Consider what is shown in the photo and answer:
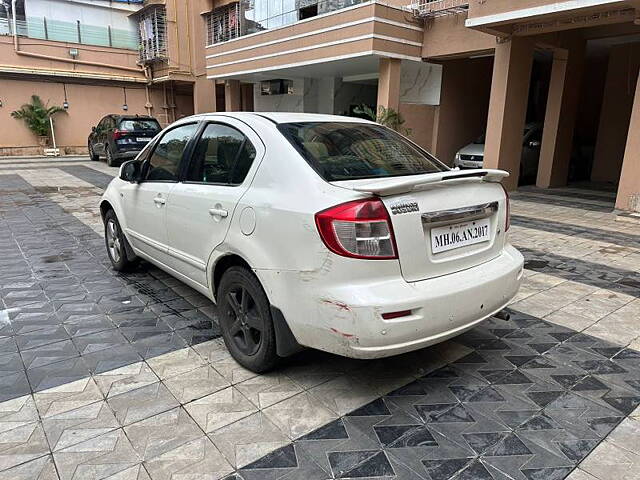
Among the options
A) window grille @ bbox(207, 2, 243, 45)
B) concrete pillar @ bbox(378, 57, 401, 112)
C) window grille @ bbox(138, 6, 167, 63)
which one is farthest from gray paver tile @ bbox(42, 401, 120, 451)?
window grille @ bbox(138, 6, 167, 63)

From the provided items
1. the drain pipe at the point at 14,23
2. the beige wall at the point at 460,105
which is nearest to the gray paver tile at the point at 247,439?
the beige wall at the point at 460,105

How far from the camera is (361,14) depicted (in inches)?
442

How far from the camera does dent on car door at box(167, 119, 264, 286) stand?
9.70ft

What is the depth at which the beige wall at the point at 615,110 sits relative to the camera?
41.1ft

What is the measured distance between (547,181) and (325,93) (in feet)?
27.4

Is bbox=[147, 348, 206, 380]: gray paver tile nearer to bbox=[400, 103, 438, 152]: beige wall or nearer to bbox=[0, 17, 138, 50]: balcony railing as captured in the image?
bbox=[400, 103, 438, 152]: beige wall

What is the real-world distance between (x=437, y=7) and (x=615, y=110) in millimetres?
5809

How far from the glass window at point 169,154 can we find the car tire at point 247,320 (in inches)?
44.5

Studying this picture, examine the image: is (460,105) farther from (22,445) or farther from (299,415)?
(22,445)

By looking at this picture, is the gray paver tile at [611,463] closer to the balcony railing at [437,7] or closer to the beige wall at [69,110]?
the balcony railing at [437,7]

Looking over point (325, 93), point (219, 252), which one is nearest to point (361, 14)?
point (325, 93)

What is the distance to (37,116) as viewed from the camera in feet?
65.2

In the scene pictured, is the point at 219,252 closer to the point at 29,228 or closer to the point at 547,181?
the point at 29,228

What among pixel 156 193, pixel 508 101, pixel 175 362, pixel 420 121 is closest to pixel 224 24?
pixel 420 121
